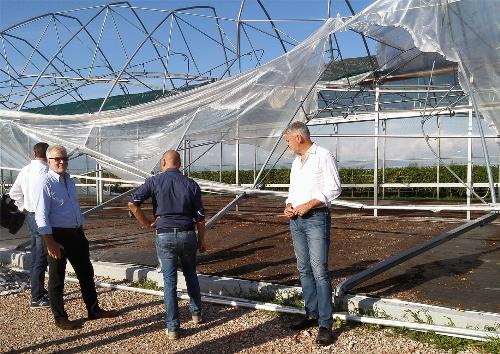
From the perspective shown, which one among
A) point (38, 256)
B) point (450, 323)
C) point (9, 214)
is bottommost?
point (450, 323)

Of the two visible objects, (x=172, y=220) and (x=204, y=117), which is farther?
(x=204, y=117)

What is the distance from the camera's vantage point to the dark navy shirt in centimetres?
439

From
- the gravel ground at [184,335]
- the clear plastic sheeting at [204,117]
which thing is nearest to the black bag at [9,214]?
the clear plastic sheeting at [204,117]

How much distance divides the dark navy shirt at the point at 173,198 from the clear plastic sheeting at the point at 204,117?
3.04 m

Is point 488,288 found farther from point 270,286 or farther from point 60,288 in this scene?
point 60,288

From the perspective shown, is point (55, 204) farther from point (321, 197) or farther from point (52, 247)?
point (321, 197)

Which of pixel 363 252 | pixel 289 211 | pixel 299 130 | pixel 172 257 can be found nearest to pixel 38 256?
pixel 172 257

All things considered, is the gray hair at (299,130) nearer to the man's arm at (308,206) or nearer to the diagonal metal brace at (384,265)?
the man's arm at (308,206)

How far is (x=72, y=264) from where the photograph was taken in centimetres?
492

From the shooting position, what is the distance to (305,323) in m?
4.42

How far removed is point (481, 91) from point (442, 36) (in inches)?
27.2

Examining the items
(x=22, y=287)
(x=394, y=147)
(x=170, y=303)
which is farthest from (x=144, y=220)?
(x=394, y=147)

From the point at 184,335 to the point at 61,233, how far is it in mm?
1392

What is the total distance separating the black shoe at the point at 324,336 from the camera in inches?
159
